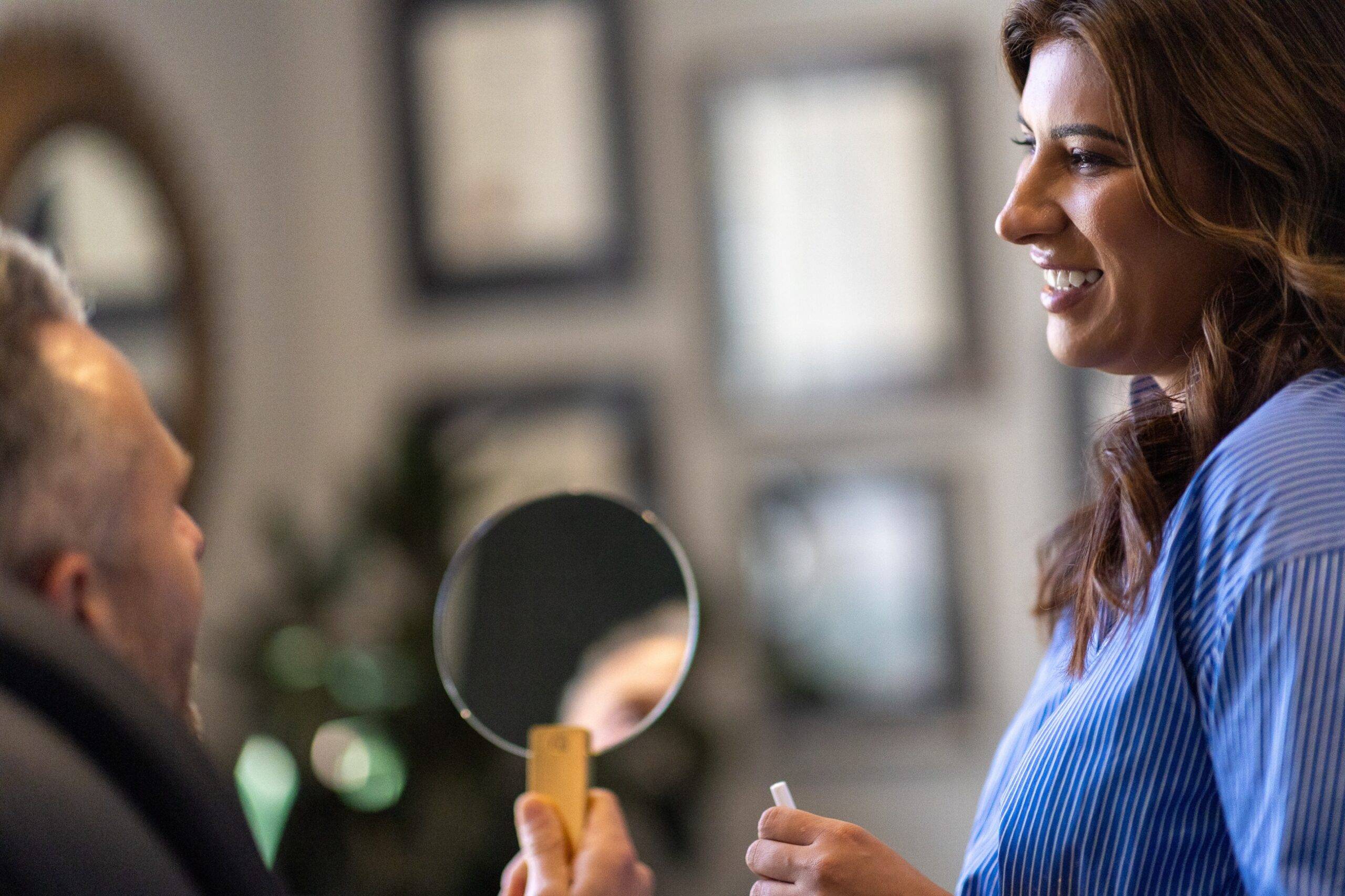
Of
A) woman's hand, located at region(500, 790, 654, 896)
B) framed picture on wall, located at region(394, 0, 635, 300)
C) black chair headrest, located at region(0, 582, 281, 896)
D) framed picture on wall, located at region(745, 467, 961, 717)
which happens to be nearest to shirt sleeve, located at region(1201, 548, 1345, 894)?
woman's hand, located at region(500, 790, 654, 896)

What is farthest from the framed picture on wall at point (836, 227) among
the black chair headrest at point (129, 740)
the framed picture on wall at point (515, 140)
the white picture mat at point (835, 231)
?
the black chair headrest at point (129, 740)

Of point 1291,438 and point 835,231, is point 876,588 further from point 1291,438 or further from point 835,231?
point 1291,438

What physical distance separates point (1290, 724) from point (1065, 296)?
1.39ft

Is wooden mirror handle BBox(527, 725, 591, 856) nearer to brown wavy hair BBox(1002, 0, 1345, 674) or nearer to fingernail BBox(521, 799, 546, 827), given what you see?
fingernail BBox(521, 799, 546, 827)

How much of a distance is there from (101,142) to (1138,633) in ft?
6.98

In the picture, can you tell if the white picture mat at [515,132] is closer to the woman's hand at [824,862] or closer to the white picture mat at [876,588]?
the white picture mat at [876,588]

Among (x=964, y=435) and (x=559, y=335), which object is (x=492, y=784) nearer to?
(x=559, y=335)

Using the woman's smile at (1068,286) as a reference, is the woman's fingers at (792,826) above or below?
below

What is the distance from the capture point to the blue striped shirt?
70 cm

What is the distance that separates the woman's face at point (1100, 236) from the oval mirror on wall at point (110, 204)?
1.53 meters

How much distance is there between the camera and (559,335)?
10.2ft

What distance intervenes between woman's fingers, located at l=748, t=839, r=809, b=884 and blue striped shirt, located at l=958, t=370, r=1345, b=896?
134 mm

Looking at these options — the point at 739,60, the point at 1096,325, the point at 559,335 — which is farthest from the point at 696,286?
the point at 1096,325

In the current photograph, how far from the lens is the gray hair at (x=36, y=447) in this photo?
25.4 inches
